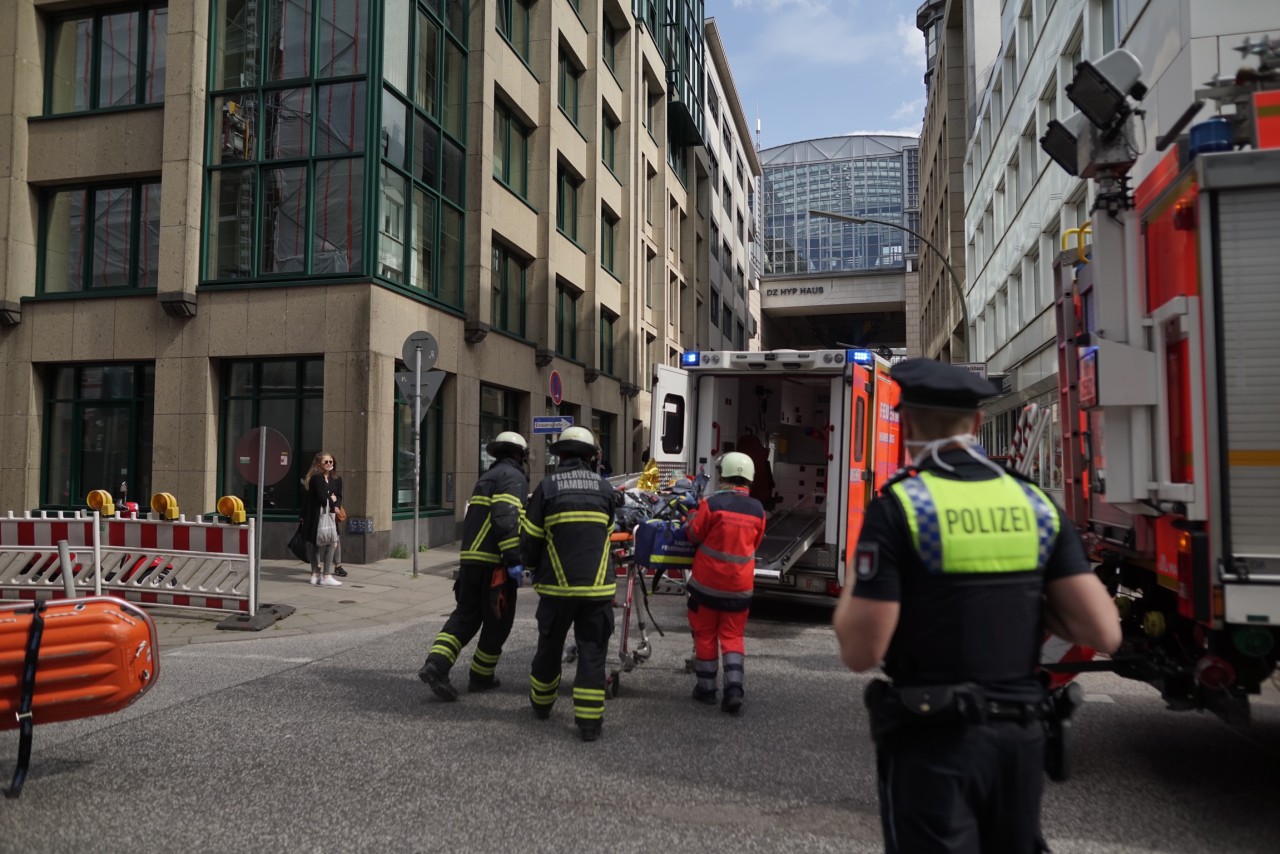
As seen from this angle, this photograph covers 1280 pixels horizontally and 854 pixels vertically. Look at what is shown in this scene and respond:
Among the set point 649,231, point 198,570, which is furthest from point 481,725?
point 649,231

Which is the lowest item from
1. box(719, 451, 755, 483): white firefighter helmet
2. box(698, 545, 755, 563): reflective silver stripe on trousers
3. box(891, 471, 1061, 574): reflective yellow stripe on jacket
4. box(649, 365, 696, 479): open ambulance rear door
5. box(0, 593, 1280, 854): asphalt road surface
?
box(0, 593, 1280, 854): asphalt road surface

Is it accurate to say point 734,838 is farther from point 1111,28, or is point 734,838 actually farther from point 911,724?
point 1111,28

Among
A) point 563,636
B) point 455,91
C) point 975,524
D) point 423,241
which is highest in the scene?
point 455,91

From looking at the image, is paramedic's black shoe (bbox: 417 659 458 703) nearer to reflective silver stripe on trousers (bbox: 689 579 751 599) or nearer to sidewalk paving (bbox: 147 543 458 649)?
reflective silver stripe on trousers (bbox: 689 579 751 599)

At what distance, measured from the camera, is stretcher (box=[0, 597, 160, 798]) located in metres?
4.31

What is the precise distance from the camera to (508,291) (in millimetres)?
20391

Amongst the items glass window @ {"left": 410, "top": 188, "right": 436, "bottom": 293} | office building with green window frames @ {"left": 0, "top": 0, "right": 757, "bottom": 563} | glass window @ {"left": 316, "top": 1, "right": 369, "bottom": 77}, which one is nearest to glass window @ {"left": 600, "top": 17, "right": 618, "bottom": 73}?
office building with green window frames @ {"left": 0, "top": 0, "right": 757, "bottom": 563}

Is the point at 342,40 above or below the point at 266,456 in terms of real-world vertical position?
above

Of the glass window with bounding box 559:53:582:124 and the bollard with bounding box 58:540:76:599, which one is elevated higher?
the glass window with bounding box 559:53:582:124

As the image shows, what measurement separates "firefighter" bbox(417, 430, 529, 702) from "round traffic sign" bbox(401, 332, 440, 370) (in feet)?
20.7

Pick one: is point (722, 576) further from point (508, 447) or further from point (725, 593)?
point (508, 447)

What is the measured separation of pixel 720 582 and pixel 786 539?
435 centimetres

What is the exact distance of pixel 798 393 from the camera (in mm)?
12945

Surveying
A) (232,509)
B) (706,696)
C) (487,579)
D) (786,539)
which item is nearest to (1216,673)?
(706,696)
